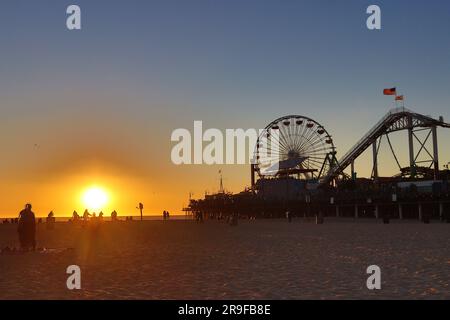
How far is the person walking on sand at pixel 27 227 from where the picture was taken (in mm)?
22875

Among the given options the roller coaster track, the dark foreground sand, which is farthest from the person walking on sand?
the roller coaster track

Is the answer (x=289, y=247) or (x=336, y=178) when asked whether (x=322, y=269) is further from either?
(x=336, y=178)

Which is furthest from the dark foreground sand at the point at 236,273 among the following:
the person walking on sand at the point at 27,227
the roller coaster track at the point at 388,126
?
the roller coaster track at the point at 388,126

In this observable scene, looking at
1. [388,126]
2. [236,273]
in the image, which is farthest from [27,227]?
[388,126]

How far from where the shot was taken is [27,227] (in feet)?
77.4

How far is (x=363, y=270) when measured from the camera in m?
15.3

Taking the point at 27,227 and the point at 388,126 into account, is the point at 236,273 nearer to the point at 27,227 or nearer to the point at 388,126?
the point at 27,227

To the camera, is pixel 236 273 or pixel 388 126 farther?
pixel 388 126

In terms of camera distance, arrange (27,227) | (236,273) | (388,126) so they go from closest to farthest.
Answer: (236,273) → (27,227) → (388,126)

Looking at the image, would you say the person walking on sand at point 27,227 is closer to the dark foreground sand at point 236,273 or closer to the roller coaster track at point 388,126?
the dark foreground sand at point 236,273


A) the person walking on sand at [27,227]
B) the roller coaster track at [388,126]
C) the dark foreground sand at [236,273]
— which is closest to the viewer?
the dark foreground sand at [236,273]

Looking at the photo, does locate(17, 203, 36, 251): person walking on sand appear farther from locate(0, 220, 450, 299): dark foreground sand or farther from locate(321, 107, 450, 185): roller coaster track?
locate(321, 107, 450, 185): roller coaster track

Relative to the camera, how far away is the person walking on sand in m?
22.9

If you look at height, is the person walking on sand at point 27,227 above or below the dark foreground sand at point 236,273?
above
